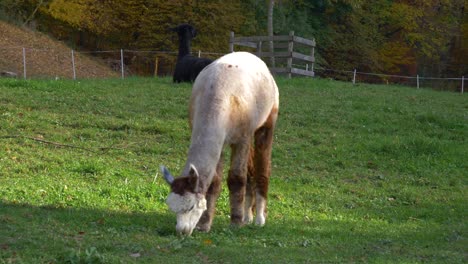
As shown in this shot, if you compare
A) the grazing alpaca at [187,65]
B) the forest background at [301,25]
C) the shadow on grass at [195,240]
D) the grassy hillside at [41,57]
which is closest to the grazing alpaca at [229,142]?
the shadow on grass at [195,240]

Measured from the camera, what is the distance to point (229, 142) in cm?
849

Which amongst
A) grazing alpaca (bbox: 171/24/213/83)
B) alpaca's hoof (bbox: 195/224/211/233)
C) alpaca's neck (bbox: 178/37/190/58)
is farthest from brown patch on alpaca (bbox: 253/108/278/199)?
alpaca's neck (bbox: 178/37/190/58)

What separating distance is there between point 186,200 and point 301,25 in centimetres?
3939

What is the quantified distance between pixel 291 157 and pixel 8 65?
23.2m

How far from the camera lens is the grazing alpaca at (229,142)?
7734 mm

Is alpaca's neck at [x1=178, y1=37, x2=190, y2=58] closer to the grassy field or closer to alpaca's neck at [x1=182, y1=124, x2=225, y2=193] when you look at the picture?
the grassy field

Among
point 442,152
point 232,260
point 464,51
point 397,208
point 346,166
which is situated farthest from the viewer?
point 464,51

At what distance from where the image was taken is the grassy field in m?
7.39

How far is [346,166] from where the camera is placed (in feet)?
48.2

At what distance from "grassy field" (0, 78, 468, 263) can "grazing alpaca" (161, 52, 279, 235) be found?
341mm

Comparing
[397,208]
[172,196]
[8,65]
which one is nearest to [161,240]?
[172,196]

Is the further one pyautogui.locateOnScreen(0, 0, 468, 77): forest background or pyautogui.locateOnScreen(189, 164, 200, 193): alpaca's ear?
pyautogui.locateOnScreen(0, 0, 468, 77): forest background

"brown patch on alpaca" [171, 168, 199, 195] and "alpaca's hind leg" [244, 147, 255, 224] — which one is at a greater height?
"brown patch on alpaca" [171, 168, 199, 195]

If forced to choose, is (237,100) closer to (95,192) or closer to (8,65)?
(95,192)
